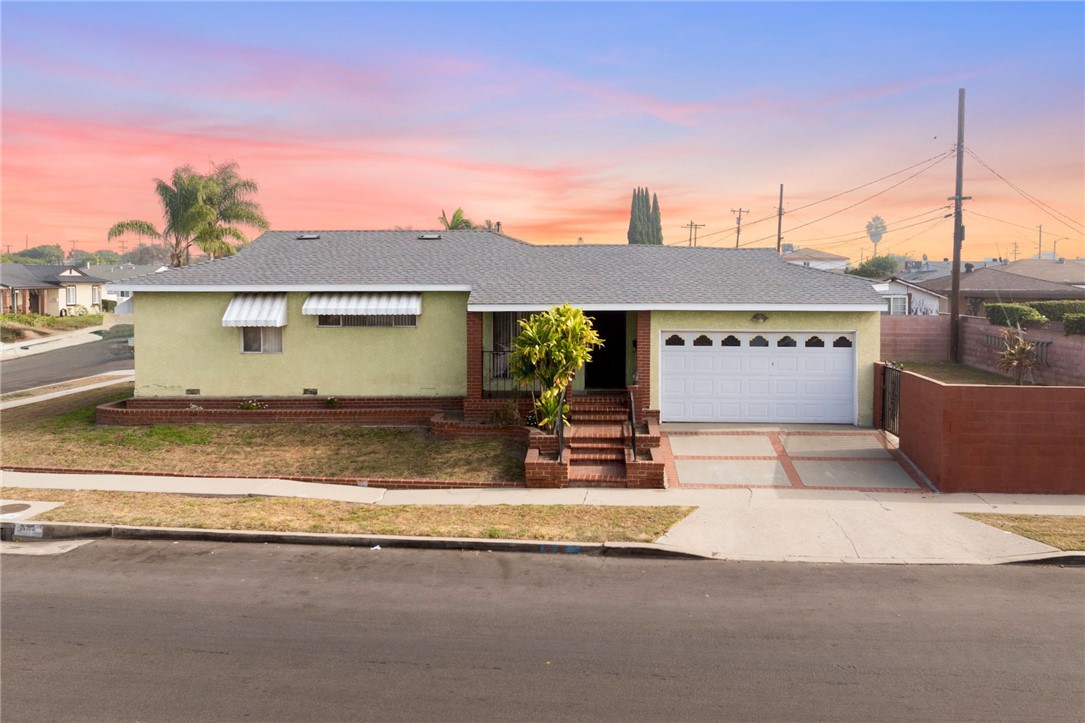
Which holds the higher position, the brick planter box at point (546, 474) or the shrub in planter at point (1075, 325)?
the shrub in planter at point (1075, 325)

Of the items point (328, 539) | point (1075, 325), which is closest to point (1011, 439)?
point (328, 539)

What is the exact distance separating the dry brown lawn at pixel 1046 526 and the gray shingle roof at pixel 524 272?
6.68 m

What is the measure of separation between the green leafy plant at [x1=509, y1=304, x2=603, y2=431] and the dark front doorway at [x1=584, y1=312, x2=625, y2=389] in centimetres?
406

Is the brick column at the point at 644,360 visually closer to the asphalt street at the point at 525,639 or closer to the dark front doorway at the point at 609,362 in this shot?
the dark front doorway at the point at 609,362

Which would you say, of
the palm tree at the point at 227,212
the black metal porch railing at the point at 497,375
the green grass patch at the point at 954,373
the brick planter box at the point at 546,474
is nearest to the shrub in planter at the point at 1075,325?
the green grass patch at the point at 954,373

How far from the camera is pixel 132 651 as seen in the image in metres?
7.95

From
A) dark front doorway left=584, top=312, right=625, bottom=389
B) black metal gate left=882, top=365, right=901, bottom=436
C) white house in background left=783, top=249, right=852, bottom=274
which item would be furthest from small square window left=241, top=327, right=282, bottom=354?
white house in background left=783, top=249, right=852, bottom=274

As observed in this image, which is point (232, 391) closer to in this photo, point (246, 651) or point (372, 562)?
point (372, 562)

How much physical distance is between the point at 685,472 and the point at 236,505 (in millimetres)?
7932

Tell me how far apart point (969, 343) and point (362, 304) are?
22747 mm

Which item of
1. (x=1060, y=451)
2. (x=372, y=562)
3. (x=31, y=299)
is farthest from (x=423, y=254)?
(x=31, y=299)

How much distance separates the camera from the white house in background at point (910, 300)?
4566cm

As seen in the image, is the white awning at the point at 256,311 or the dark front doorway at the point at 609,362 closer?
the white awning at the point at 256,311

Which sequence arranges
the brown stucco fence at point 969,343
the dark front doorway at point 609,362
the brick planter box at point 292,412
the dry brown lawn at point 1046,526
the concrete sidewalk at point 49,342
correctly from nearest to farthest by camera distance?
the dry brown lawn at point 1046,526, the brick planter box at point 292,412, the dark front doorway at point 609,362, the brown stucco fence at point 969,343, the concrete sidewalk at point 49,342
